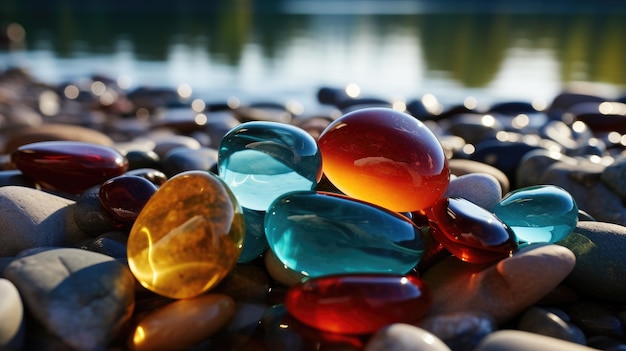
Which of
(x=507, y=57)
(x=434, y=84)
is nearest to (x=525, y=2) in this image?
(x=507, y=57)

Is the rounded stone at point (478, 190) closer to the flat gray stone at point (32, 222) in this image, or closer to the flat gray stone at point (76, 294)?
the flat gray stone at point (76, 294)

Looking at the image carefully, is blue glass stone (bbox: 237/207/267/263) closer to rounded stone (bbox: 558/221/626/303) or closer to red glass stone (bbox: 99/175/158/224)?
red glass stone (bbox: 99/175/158/224)

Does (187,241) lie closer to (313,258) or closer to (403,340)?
(313,258)

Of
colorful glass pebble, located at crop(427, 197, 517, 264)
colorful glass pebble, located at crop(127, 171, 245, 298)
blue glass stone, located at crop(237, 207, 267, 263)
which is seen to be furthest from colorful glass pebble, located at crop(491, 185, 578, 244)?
colorful glass pebble, located at crop(127, 171, 245, 298)

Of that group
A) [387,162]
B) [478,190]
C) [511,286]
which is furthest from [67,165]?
[511,286]

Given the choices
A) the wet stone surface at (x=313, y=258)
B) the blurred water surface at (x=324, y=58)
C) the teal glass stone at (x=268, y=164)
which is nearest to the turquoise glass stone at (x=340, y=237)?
the wet stone surface at (x=313, y=258)

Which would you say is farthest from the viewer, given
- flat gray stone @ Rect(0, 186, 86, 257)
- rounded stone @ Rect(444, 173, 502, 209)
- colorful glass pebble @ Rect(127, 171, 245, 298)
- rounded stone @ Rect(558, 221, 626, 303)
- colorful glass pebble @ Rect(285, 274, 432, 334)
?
rounded stone @ Rect(444, 173, 502, 209)

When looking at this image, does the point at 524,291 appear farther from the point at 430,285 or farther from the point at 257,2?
the point at 257,2

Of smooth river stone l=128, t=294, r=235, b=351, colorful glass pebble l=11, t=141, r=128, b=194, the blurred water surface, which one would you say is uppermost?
colorful glass pebble l=11, t=141, r=128, b=194
